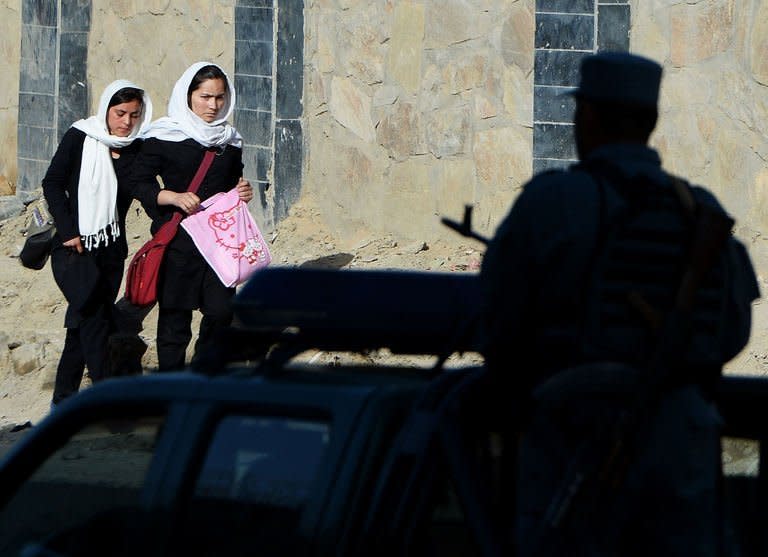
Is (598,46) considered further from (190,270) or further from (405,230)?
(190,270)

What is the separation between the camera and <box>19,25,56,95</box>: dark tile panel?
11.2 m

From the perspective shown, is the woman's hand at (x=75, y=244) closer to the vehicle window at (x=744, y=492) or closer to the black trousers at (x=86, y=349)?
the black trousers at (x=86, y=349)

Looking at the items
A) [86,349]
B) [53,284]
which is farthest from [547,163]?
[53,284]

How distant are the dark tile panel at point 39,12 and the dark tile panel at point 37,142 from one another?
714 mm

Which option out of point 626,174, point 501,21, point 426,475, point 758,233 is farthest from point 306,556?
point 501,21

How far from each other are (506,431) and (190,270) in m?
4.77

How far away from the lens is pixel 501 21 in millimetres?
9109

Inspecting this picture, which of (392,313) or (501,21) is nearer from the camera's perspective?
(392,313)

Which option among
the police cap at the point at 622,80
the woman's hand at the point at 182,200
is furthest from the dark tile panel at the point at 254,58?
the police cap at the point at 622,80

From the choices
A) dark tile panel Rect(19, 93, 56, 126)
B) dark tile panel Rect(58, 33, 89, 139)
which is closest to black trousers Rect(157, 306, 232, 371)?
dark tile panel Rect(58, 33, 89, 139)

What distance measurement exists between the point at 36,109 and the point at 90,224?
4.08m

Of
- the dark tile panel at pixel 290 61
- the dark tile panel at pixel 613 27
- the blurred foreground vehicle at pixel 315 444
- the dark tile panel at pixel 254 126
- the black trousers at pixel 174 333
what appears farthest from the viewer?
the dark tile panel at pixel 254 126

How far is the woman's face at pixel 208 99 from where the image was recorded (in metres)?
7.62

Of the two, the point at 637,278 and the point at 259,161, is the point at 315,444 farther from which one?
the point at 259,161
